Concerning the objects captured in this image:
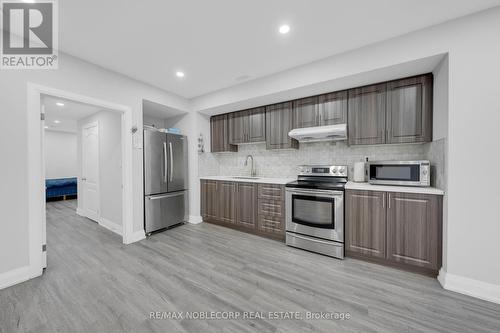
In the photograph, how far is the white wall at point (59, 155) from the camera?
286 inches

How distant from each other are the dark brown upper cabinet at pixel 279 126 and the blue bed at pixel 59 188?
755 cm

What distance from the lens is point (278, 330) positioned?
1486mm

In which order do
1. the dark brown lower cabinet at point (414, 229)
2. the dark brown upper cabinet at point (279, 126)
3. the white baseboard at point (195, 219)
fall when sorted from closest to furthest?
the dark brown lower cabinet at point (414, 229), the dark brown upper cabinet at point (279, 126), the white baseboard at point (195, 219)

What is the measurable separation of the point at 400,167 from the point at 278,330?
229 cm

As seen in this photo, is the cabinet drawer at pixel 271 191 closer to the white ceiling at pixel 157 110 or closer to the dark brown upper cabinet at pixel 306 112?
the dark brown upper cabinet at pixel 306 112

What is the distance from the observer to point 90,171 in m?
4.46

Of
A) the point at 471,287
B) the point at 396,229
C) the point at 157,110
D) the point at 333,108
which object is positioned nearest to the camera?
the point at 471,287

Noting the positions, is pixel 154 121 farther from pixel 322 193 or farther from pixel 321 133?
pixel 322 193

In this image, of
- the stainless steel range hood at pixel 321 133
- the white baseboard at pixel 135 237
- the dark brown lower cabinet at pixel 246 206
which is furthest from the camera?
the dark brown lower cabinet at pixel 246 206

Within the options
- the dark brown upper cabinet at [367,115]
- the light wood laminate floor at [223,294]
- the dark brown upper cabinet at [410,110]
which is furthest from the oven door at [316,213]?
the dark brown upper cabinet at [410,110]

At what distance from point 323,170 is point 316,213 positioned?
816 mm

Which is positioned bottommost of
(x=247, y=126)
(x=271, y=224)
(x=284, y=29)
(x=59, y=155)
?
(x=271, y=224)

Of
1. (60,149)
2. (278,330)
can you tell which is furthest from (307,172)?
(60,149)

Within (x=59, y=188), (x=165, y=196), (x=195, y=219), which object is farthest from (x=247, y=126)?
(x=59, y=188)
